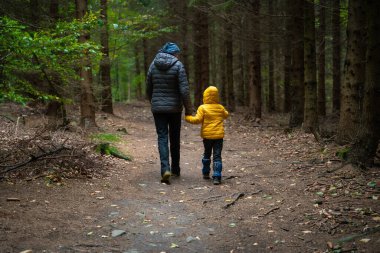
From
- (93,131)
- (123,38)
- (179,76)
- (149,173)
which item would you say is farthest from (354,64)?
(123,38)

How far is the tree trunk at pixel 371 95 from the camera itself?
256 inches

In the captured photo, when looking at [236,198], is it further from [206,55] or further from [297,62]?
[206,55]

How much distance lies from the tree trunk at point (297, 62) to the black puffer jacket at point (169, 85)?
22.7ft

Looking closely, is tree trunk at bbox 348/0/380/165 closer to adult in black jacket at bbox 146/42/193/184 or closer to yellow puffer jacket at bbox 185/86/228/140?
yellow puffer jacket at bbox 185/86/228/140

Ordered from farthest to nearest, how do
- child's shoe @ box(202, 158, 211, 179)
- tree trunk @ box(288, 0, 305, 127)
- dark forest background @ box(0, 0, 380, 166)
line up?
tree trunk @ box(288, 0, 305, 127) → child's shoe @ box(202, 158, 211, 179) → dark forest background @ box(0, 0, 380, 166)

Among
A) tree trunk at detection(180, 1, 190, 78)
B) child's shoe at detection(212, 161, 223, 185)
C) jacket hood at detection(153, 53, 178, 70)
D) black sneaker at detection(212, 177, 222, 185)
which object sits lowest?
black sneaker at detection(212, 177, 222, 185)

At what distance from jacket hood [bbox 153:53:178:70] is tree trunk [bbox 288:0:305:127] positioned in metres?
6.90

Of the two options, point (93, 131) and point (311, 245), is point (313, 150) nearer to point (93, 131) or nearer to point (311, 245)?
point (311, 245)

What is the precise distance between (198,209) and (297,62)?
29.5 ft

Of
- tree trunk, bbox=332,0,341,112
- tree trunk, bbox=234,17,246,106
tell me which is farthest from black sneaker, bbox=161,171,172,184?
tree trunk, bbox=234,17,246,106

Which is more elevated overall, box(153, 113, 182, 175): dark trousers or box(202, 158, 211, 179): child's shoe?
box(153, 113, 182, 175): dark trousers

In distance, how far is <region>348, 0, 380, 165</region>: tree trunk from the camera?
6.50 meters

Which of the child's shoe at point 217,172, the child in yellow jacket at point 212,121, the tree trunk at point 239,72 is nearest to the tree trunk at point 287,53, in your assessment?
the tree trunk at point 239,72

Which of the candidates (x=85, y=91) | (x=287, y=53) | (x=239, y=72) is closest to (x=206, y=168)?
(x=85, y=91)
